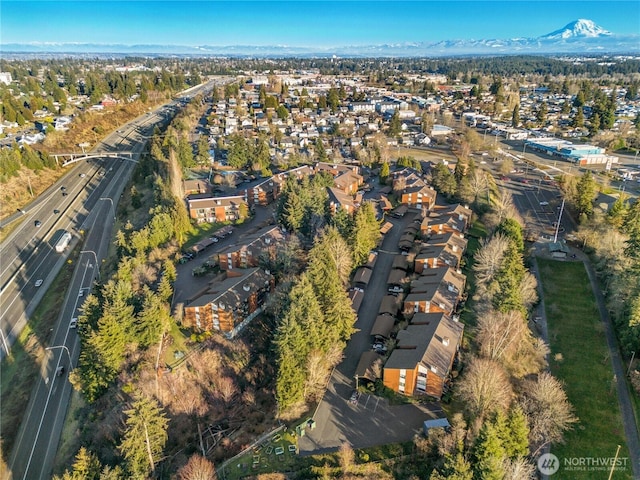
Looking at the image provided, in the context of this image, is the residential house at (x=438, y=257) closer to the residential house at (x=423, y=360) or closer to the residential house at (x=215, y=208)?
the residential house at (x=423, y=360)

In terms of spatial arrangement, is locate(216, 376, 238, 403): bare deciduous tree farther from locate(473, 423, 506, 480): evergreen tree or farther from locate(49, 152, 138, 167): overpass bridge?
locate(49, 152, 138, 167): overpass bridge

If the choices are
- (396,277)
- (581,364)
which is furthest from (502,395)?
(396,277)

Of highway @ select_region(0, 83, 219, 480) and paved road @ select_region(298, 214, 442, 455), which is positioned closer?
paved road @ select_region(298, 214, 442, 455)

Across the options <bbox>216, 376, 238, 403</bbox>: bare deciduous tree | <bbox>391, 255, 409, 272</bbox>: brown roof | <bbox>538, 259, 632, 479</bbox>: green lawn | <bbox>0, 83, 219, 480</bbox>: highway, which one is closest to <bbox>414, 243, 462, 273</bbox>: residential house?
<bbox>391, 255, 409, 272</bbox>: brown roof

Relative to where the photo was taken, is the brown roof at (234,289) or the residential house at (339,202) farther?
the residential house at (339,202)

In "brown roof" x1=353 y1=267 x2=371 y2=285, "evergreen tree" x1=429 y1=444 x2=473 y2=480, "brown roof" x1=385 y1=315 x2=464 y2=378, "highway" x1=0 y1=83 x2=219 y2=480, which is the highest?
"evergreen tree" x1=429 y1=444 x2=473 y2=480

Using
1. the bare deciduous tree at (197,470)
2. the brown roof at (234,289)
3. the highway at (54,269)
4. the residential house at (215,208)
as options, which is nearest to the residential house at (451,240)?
the brown roof at (234,289)
